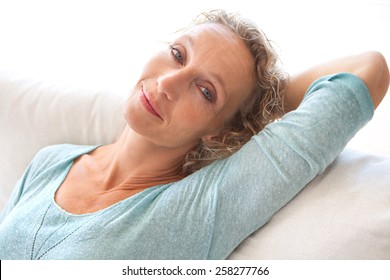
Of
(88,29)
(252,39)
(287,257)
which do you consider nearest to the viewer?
(287,257)

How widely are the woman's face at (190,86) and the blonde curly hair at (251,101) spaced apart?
0.03 m

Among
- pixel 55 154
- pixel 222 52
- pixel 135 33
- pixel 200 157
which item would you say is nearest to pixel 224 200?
pixel 200 157

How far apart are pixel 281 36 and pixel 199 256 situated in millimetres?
922

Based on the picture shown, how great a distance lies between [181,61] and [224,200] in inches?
13.4

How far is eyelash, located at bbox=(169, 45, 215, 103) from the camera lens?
1022mm

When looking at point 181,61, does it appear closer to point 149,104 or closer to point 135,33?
point 149,104

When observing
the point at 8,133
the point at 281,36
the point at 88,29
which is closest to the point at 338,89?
the point at 281,36

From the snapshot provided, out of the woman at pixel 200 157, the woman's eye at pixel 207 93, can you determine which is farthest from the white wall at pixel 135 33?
the woman's eye at pixel 207 93

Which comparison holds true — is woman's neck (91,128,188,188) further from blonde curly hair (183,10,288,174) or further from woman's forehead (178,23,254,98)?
woman's forehead (178,23,254,98)

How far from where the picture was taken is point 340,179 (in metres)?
0.93

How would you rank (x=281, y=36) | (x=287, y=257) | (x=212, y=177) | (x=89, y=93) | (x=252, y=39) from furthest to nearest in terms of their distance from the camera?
(x=281, y=36)
(x=89, y=93)
(x=252, y=39)
(x=212, y=177)
(x=287, y=257)

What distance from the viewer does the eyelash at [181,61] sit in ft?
3.35

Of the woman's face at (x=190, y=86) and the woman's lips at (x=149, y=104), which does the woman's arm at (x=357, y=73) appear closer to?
the woman's face at (x=190, y=86)
